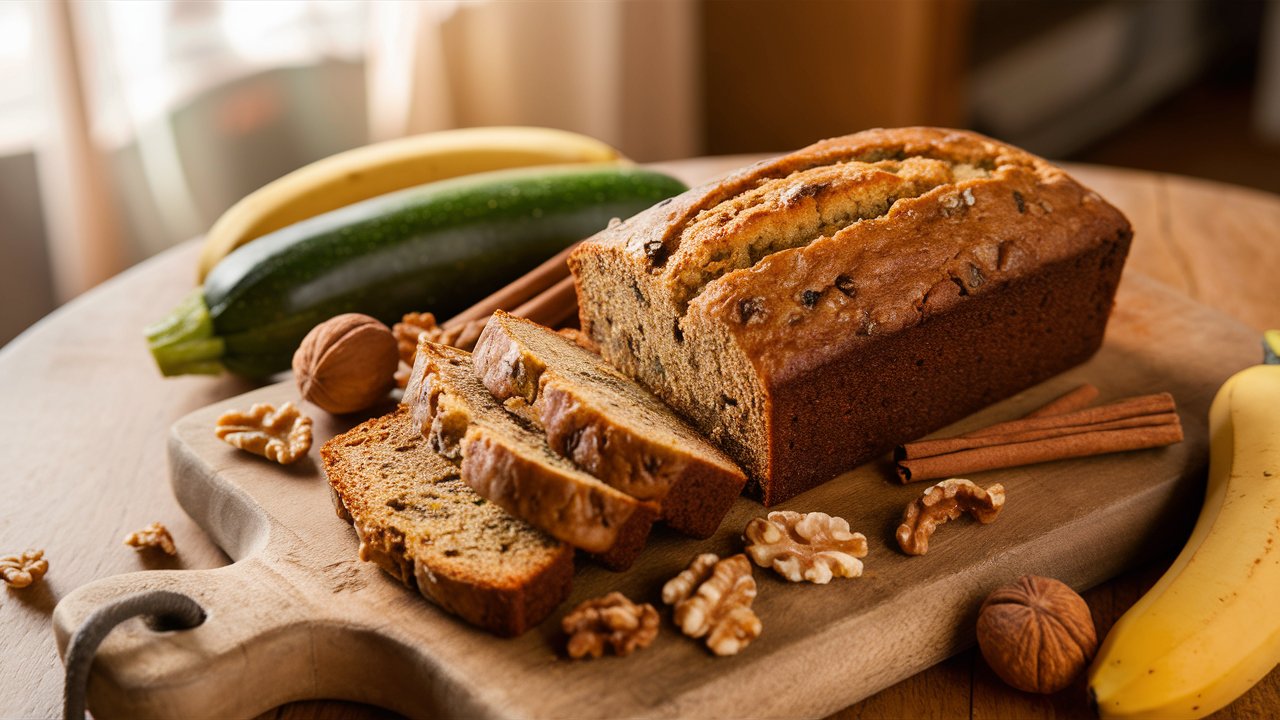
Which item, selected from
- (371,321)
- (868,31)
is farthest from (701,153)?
(371,321)

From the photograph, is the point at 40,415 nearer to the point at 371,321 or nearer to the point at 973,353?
the point at 371,321

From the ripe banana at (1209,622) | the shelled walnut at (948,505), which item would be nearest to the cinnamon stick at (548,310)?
the shelled walnut at (948,505)

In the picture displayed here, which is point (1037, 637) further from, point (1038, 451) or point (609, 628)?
point (609, 628)

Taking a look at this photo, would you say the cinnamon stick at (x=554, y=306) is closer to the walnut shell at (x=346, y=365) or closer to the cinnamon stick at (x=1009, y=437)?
the walnut shell at (x=346, y=365)

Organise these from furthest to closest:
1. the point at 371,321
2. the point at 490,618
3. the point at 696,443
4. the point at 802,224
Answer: the point at 371,321 < the point at 802,224 < the point at 696,443 < the point at 490,618

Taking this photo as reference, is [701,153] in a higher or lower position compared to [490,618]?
lower

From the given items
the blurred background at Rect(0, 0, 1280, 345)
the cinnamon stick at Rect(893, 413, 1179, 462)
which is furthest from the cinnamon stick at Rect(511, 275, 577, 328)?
the blurred background at Rect(0, 0, 1280, 345)
